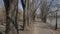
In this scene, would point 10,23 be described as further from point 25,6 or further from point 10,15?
point 25,6

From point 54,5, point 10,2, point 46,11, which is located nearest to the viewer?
point 10,2

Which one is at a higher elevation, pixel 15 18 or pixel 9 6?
pixel 9 6

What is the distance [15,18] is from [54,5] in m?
36.2

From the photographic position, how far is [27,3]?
16203 mm

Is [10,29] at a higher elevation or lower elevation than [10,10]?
lower

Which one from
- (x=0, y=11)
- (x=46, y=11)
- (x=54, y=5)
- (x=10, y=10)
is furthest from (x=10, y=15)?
(x=54, y=5)

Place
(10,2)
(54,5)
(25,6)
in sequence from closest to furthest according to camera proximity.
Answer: (10,2) → (25,6) → (54,5)

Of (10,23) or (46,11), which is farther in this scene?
(46,11)

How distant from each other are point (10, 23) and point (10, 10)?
62 centimetres

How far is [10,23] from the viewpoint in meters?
8.33

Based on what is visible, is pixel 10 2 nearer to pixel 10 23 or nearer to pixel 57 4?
pixel 10 23

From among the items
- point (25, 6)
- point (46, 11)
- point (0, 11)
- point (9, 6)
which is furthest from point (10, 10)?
point (0, 11)

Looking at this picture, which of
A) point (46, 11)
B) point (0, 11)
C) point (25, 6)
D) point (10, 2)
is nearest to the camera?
point (10, 2)

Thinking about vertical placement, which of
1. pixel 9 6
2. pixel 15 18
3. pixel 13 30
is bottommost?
pixel 13 30
